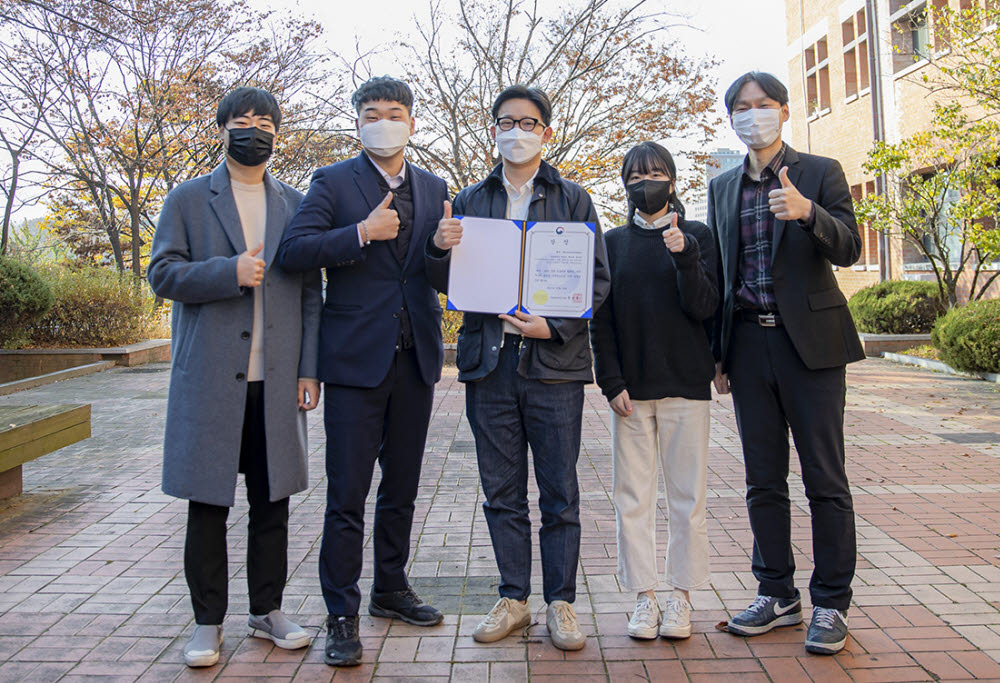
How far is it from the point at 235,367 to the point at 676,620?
205 centimetres

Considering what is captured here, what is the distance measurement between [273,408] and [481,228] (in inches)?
44.3

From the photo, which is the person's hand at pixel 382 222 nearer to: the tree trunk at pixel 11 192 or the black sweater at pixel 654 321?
the black sweater at pixel 654 321

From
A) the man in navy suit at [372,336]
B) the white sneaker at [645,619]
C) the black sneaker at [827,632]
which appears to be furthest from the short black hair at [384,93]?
the black sneaker at [827,632]

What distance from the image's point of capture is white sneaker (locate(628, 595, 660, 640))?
354cm

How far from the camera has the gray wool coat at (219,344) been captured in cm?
339

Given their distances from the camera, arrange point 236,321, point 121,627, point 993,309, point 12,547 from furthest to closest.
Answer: point 993,309 → point 12,547 → point 121,627 → point 236,321

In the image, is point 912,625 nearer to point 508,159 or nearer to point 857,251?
point 857,251

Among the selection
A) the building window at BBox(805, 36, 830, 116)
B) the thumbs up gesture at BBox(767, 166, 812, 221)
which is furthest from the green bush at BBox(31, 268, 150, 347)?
the building window at BBox(805, 36, 830, 116)

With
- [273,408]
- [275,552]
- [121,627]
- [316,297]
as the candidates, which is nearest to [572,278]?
[316,297]

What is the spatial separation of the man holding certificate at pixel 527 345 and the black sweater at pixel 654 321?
5.0 inches

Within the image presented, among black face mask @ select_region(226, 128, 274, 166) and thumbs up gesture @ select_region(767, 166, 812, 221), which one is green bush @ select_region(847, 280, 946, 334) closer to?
thumbs up gesture @ select_region(767, 166, 812, 221)

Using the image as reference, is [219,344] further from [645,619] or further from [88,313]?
[88,313]

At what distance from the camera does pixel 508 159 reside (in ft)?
12.1

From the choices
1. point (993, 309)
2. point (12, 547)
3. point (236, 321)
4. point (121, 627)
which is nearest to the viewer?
point (236, 321)
